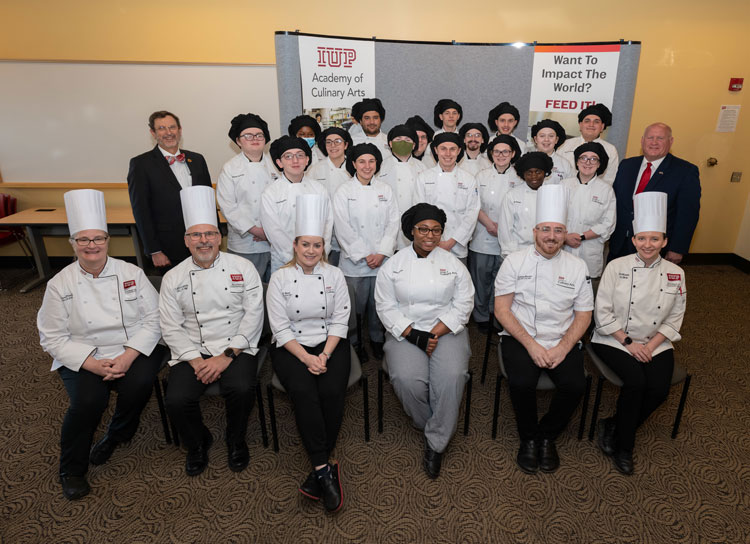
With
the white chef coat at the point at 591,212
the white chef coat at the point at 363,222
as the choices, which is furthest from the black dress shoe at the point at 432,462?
the white chef coat at the point at 591,212

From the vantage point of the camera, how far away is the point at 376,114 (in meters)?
3.88

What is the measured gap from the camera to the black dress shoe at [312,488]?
7.32 feet

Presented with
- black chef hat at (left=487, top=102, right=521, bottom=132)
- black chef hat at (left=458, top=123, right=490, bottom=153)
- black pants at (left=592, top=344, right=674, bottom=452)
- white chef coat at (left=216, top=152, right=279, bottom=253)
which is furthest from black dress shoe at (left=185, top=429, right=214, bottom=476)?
black chef hat at (left=487, top=102, right=521, bottom=132)

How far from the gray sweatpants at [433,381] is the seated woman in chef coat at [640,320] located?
0.85 m

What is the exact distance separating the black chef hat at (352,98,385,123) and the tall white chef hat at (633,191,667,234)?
224 cm

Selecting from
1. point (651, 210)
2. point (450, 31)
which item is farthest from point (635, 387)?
point (450, 31)

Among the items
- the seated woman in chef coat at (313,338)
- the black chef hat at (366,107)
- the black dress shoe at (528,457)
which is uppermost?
the black chef hat at (366,107)

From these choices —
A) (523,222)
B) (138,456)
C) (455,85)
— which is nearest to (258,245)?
(138,456)

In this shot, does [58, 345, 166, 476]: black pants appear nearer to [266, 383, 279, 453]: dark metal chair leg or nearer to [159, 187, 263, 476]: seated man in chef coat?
[159, 187, 263, 476]: seated man in chef coat

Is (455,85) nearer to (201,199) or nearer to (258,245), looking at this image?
(258,245)

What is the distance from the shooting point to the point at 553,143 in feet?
12.2

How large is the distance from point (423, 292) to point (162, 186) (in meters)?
2.20

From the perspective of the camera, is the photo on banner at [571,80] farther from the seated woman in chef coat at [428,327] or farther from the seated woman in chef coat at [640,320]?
the seated woman in chef coat at [428,327]

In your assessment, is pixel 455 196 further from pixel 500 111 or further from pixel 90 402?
pixel 90 402
